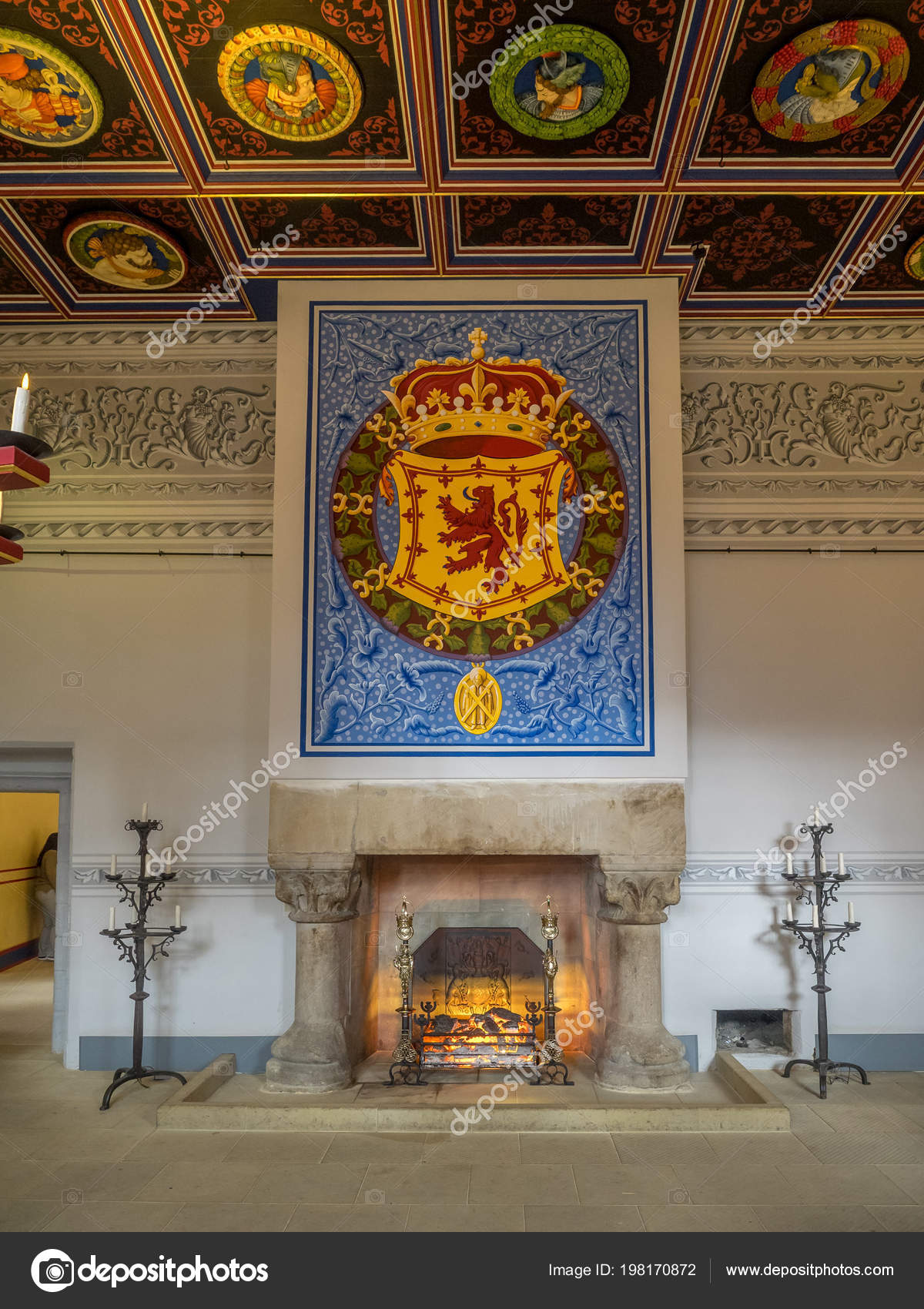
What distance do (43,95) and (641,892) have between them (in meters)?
4.88

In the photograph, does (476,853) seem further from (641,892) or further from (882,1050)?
(882,1050)

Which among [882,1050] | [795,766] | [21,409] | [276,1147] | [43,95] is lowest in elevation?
[276,1147]

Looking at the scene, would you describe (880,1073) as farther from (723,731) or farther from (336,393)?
(336,393)

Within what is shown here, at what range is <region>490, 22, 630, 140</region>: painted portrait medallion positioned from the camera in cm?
396

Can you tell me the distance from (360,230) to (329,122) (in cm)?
81

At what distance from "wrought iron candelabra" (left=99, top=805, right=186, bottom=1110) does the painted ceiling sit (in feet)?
11.1

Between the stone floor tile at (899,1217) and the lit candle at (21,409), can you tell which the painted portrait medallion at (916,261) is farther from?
the lit candle at (21,409)

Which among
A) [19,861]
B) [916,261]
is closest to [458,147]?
[916,261]

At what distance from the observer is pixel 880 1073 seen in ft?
18.4

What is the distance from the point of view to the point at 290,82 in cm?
412

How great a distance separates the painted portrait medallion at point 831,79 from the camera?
3.94m
